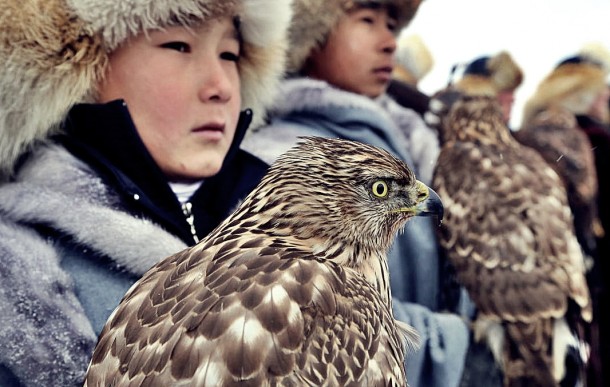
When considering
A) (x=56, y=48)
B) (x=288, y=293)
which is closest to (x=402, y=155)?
(x=56, y=48)

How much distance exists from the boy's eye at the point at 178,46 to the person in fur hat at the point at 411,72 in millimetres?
744

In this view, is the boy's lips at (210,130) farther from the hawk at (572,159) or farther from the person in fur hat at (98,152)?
A: the hawk at (572,159)

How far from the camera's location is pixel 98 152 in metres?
1.40

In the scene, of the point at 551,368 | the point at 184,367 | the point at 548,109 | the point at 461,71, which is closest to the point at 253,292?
the point at 184,367

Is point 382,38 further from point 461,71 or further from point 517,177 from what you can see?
point 517,177

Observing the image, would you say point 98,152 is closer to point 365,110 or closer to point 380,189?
point 380,189

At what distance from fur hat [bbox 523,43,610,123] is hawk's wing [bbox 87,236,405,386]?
4.74 feet

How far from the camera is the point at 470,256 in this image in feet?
5.72

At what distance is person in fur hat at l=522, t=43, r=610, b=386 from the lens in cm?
209

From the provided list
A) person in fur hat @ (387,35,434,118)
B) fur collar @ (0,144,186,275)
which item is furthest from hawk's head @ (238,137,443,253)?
person in fur hat @ (387,35,434,118)

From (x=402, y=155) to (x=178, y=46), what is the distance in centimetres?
67

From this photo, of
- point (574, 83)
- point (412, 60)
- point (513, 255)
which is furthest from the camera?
point (574, 83)

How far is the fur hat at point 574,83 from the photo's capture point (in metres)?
2.24

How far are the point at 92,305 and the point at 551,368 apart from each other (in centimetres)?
106
